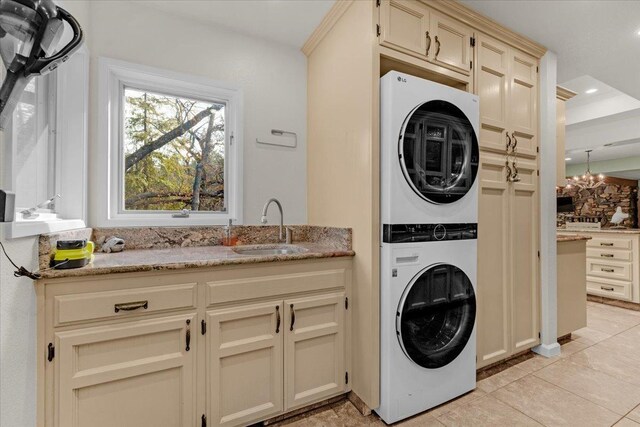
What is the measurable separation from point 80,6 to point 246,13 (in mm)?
920

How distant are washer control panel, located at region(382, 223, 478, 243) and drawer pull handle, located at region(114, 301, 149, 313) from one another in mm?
1192

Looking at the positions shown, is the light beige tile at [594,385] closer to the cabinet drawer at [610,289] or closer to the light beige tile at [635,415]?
the light beige tile at [635,415]

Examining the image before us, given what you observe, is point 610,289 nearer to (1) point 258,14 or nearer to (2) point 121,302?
(1) point 258,14

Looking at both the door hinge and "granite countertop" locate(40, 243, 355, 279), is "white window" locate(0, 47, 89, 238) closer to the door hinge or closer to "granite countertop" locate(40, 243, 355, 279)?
"granite countertop" locate(40, 243, 355, 279)

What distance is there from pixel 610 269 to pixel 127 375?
5275 millimetres

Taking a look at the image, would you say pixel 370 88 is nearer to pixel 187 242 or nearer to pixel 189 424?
pixel 187 242

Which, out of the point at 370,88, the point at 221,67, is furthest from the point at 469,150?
the point at 221,67

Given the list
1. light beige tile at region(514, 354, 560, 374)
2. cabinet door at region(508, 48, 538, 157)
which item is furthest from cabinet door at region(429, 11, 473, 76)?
light beige tile at region(514, 354, 560, 374)

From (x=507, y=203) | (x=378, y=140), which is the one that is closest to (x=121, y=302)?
(x=378, y=140)

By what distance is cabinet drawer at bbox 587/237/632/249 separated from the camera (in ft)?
11.9

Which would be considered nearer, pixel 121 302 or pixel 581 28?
pixel 121 302

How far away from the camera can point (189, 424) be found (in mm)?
1344

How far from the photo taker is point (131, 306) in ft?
4.05

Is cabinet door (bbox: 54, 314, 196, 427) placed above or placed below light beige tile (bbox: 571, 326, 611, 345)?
above
